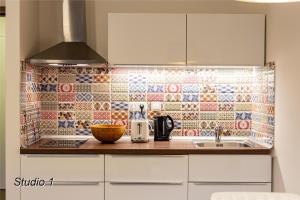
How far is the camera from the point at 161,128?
395 centimetres

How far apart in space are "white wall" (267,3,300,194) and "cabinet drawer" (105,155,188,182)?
769 millimetres

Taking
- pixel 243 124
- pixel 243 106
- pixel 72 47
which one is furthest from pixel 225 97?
pixel 72 47

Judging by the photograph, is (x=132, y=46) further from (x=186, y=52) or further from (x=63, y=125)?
(x=63, y=125)

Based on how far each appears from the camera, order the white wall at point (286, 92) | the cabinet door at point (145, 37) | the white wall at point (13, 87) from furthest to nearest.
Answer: the cabinet door at point (145, 37) → the white wall at point (13, 87) → the white wall at point (286, 92)

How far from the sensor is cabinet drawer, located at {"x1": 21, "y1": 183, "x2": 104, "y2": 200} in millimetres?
3426

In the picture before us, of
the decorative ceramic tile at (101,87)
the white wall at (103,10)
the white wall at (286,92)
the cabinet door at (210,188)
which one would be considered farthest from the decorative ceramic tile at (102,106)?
the white wall at (286,92)

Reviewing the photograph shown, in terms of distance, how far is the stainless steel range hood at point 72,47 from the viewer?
140 inches

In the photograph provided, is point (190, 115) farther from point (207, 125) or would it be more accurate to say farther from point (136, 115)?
point (136, 115)

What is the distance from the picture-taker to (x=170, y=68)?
4.03m

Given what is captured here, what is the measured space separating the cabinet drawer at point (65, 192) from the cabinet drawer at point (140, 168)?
147mm

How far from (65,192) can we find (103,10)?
1.65 metres

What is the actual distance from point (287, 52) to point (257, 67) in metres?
0.66

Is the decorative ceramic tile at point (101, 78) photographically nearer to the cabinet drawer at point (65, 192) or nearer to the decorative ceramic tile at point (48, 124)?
the decorative ceramic tile at point (48, 124)

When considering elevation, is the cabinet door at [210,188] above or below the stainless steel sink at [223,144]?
below
